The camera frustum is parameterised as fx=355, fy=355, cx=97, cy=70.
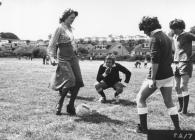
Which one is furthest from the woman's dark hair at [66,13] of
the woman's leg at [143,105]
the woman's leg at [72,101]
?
the woman's leg at [143,105]

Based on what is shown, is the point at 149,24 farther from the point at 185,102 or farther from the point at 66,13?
the point at 185,102

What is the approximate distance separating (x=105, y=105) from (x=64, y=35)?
2453mm

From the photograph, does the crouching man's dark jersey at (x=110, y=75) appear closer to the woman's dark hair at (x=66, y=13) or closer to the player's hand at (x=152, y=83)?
the woman's dark hair at (x=66, y=13)

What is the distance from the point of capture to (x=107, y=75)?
9.25 meters

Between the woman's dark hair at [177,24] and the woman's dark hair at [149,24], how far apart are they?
169 centimetres

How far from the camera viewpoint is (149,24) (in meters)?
5.32

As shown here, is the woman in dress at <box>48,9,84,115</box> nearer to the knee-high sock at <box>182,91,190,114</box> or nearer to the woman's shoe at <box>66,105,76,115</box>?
the woman's shoe at <box>66,105,76,115</box>

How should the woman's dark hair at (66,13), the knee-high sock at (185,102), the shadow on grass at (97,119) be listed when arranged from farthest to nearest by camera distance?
the knee-high sock at (185,102), the woman's dark hair at (66,13), the shadow on grass at (97,119)

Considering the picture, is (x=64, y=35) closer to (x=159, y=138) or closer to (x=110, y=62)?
(x=110, y=62)

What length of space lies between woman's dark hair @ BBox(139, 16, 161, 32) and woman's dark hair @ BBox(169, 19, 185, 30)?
5.55 feet

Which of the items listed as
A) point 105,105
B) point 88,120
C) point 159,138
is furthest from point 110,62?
point 159,138

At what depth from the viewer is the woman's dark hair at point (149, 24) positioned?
5.30 metres

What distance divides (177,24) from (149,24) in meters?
1.82

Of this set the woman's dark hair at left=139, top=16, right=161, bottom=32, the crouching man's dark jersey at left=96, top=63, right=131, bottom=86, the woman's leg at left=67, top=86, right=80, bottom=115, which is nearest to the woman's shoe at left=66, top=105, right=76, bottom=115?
the woman's leg at left=67, top=86, right=80, bottom=115
